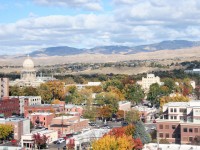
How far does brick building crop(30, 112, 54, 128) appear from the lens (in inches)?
3044

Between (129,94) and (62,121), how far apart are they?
35685 millimetres

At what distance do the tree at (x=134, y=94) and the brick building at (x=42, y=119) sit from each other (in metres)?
30.1

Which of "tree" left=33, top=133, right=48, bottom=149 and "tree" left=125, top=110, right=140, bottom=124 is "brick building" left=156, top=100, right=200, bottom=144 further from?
"tree" left=33, top=133, right=48, bottom=149

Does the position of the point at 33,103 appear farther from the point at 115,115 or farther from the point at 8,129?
the point at 8,129

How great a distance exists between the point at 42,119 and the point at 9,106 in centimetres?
1106

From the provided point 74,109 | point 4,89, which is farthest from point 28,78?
point 74,109

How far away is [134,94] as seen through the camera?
105 m

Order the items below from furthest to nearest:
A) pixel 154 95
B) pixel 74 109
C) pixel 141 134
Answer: pixel 154 95 < pixel 74 109 < pixel 141 134

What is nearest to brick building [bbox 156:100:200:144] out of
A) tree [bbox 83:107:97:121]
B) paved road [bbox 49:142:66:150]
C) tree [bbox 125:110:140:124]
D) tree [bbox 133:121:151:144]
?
tree [bbox 133:121:151:144]

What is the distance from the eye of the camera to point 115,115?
8906 cm

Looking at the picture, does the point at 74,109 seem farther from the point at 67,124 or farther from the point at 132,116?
the point at 67,124

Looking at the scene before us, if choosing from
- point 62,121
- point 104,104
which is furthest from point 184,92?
point 62,121

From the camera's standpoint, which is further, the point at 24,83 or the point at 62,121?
the point at 24,83

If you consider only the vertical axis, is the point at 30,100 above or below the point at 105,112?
above
